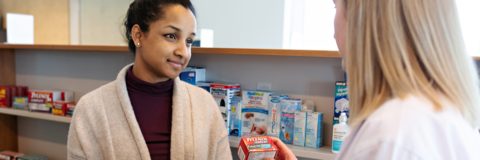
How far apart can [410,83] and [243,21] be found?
1600 mm

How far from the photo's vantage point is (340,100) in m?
1.55

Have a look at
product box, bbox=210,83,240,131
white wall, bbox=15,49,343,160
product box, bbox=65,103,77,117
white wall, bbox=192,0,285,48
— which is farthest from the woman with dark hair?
product box, bbox=65,103,77,117

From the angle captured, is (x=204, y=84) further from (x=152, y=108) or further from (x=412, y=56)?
(x=412, y=56)

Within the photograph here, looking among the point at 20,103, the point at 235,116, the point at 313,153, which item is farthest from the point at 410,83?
the point at 20,103

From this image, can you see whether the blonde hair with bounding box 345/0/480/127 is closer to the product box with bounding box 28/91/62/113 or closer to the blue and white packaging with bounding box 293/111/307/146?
the blue and white packaging with bounding box 293/111/307/146

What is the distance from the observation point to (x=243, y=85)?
6.22 ft

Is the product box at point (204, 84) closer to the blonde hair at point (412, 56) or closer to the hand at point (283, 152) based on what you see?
the hand at point (283, 152)

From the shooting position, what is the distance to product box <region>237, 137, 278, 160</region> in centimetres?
102

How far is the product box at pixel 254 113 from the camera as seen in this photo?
5.57ft

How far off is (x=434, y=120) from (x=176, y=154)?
1.05 metres

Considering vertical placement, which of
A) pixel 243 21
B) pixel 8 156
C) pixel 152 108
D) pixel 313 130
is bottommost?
pixel 8 156

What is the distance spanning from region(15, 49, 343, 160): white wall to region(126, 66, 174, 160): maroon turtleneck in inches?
21.3

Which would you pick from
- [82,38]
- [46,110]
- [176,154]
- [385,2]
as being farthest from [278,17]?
[82,38]

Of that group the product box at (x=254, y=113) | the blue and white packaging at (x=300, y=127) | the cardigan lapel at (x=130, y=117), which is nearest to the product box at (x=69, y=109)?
the cardigan lapel at (x=130, y=117)
